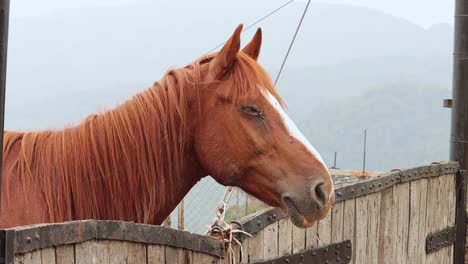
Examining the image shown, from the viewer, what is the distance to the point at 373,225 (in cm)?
518

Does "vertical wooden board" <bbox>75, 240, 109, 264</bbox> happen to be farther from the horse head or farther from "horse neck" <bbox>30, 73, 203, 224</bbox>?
the horse head

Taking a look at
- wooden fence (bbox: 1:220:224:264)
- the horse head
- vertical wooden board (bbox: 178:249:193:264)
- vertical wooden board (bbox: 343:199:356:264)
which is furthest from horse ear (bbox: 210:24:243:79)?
vertical wooden board (bbox: 343:199:356:264)

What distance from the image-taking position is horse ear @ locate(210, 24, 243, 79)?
12.6ft

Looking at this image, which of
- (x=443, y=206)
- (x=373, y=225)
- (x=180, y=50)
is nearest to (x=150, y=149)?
(x=373, y=225)

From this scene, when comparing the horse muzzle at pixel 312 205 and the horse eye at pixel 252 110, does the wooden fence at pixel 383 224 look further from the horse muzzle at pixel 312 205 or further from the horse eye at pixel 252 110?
the horse eye at pixel 252 110

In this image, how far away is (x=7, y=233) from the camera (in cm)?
232

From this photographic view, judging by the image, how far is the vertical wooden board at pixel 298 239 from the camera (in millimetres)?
4262

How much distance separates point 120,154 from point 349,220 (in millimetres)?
1626

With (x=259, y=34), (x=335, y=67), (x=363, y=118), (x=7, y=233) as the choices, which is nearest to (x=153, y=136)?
(x=259, y=34)

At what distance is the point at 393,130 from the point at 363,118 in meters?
8.21

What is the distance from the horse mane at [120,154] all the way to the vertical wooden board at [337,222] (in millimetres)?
1088

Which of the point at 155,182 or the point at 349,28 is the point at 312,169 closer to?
the point at 155,182

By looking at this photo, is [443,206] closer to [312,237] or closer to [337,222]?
[337,222]

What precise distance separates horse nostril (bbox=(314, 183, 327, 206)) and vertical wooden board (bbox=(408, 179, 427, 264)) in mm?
2172
